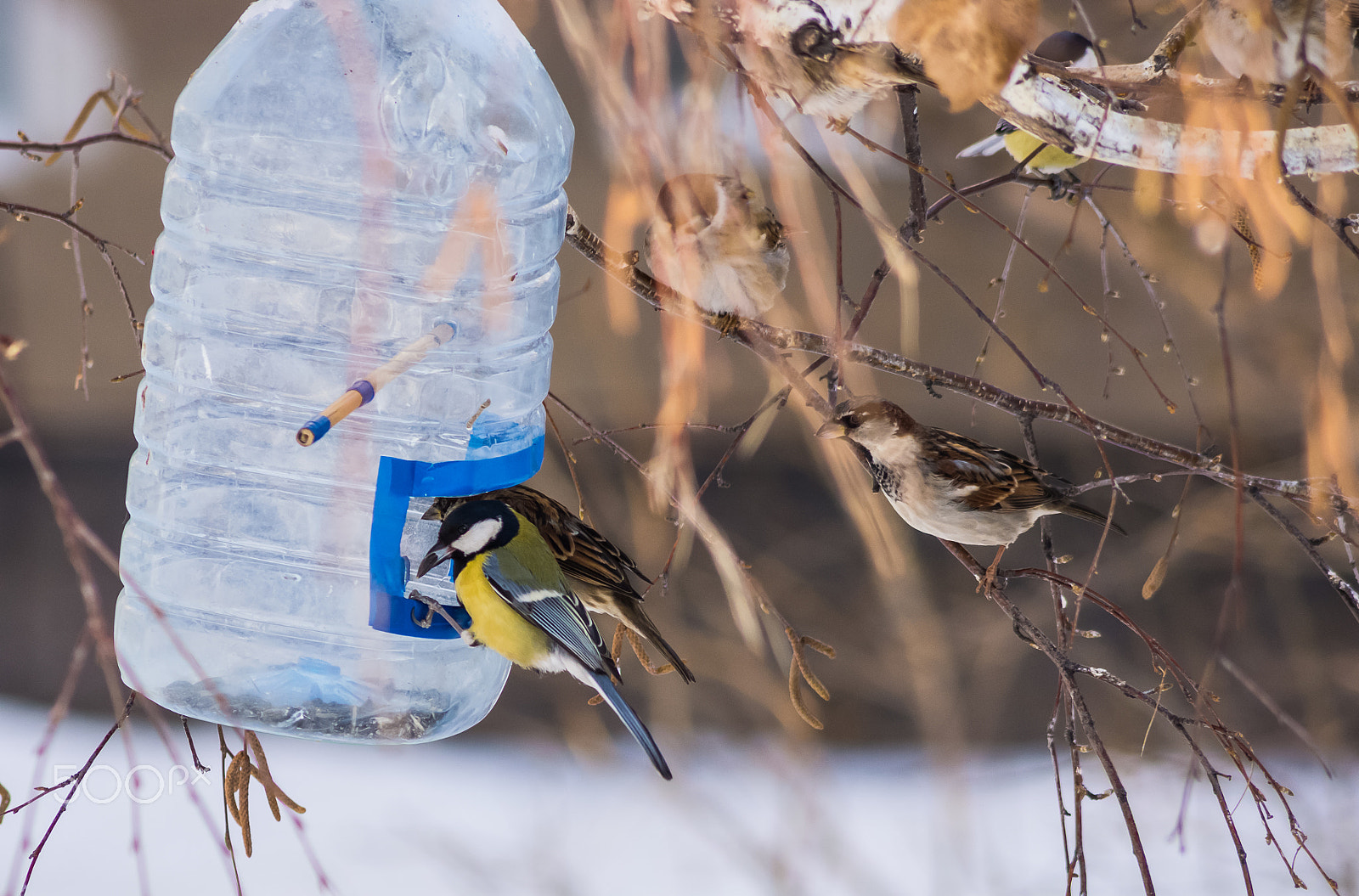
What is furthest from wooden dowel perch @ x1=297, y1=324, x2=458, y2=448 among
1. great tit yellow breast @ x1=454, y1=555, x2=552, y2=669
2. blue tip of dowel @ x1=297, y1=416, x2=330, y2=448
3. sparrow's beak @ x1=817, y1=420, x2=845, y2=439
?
sparrow's beak @ x1=817, y1=420, x2=845, y2=439

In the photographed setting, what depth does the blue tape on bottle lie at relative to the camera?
1566mm

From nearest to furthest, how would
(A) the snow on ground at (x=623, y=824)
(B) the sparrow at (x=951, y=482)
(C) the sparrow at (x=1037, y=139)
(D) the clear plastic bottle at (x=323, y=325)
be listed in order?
(D) the clear plastic bottle at (x=323, y=325) < (B) the sparrow at (x=951, y=482) < (C) the sparrow at (x=1037, y=139) < (A) the snow on ground at (x=623, y=824)

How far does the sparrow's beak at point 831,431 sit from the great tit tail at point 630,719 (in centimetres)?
65

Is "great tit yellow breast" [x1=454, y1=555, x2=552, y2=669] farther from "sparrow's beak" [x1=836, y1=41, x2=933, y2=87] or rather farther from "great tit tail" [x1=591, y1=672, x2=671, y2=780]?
"sparrow's beak" [x1=836, y1=41, x2=933, y2=87]

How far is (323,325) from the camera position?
6.49ft

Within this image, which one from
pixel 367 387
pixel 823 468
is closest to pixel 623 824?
pixel 823 468

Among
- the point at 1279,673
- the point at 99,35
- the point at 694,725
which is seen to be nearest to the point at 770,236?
the point at 694,725

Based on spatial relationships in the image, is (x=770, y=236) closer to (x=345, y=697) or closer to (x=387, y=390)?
(x=387, y=390)

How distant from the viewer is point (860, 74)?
133cm

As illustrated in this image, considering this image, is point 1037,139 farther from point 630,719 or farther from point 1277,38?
point 630,719

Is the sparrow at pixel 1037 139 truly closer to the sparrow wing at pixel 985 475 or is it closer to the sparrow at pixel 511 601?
the sparrow wing at pixel 985 475

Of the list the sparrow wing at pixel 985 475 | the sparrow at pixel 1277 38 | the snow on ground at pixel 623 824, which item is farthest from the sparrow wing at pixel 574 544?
the snow on ground at pixel 623 824

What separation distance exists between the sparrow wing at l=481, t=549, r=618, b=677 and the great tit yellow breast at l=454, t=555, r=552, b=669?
15mm

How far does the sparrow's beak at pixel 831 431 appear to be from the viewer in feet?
6.77
